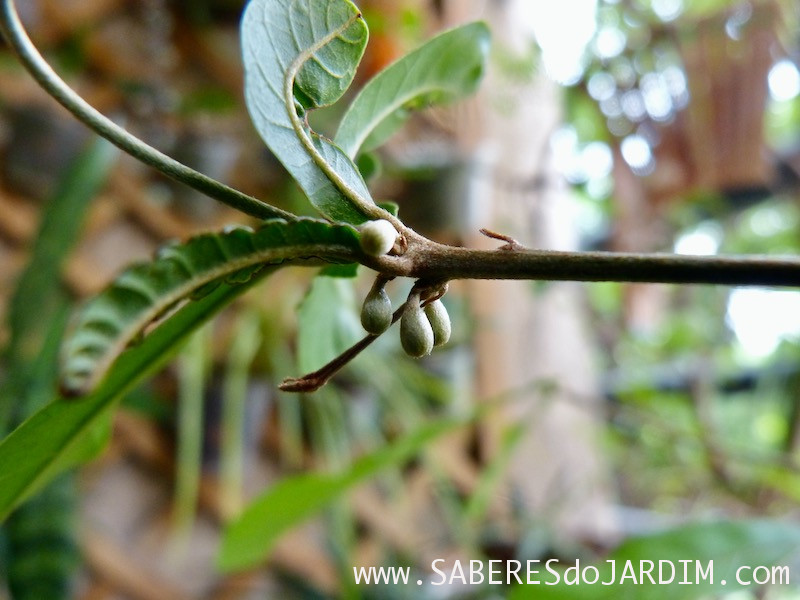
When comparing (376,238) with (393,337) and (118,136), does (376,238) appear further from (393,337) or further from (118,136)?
(393,337)

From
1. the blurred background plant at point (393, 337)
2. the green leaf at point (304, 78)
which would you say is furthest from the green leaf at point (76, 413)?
the blurred background plant at point (393, 337)

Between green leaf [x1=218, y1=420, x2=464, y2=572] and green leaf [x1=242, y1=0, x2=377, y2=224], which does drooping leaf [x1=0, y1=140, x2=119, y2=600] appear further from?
green leaf [x1=242, y1=0, x2=377, y2=224]

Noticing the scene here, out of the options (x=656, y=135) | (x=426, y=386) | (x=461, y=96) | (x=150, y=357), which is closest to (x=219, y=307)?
(x=150, y=357)

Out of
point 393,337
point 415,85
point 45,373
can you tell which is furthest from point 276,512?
point 393,337

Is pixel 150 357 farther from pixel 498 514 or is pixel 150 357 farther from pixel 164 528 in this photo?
pixel 498 514

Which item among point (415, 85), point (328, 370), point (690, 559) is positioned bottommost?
point (690, 559)
